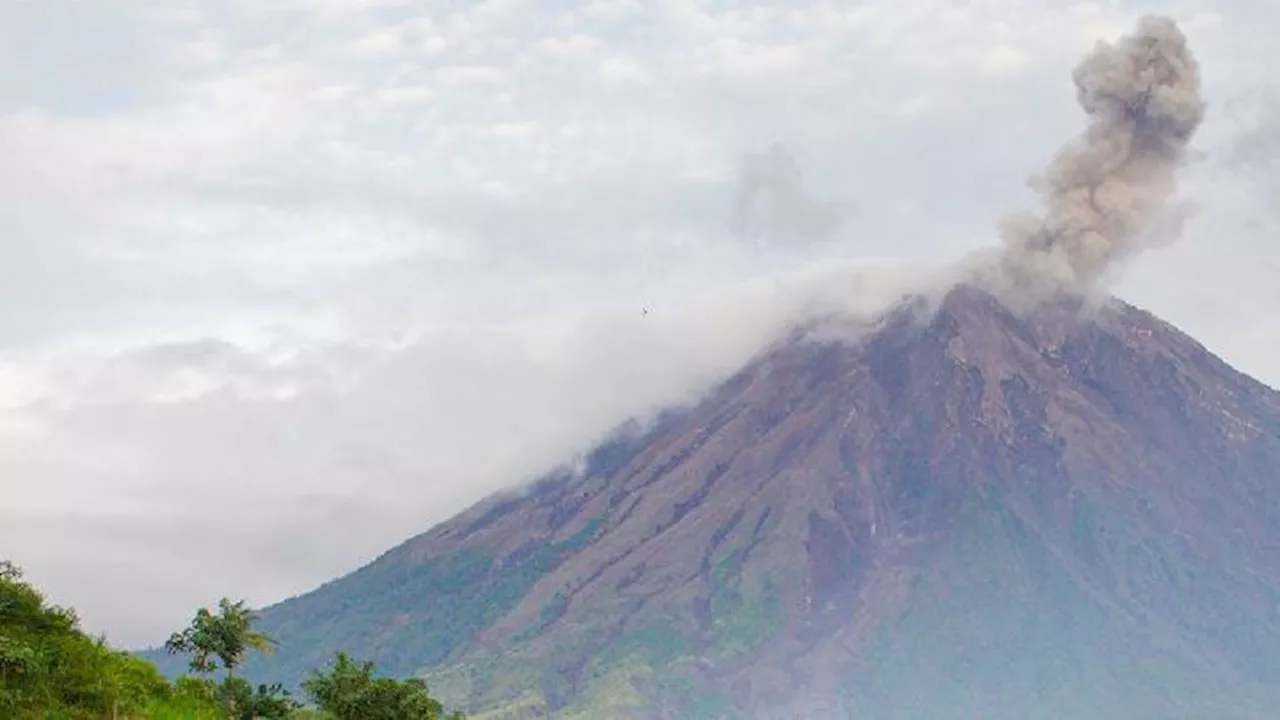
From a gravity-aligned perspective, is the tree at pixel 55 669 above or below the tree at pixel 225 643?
below

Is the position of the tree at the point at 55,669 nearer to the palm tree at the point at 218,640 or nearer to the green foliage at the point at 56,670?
the green foliage at the point at 56,670

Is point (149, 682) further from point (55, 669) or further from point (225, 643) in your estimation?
point (225, 643)

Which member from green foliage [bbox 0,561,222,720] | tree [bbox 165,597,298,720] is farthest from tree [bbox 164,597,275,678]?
green foliage [bbox 0,561,222,720]

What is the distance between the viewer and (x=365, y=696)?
2398 inches

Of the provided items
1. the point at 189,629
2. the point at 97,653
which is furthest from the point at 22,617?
the point at 189,629

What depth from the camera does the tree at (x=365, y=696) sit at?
6081 centimetres

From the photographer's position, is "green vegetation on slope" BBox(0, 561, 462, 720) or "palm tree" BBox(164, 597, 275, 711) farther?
"palm tree" BBox(164, 597, 275, 711)

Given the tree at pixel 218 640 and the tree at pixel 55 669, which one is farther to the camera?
the tree at pixel 218 640

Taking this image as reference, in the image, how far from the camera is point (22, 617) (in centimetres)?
4525

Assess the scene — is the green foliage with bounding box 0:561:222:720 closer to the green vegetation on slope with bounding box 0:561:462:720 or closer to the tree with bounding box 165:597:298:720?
the green vegetation on slope with bounding box 0:561:462:720

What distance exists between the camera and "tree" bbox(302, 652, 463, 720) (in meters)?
60.8

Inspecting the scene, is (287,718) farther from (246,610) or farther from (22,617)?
(22,617)

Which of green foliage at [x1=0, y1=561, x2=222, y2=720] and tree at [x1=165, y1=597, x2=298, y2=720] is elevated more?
tree at [x1=165, y1=597, x2=298, y2=720]

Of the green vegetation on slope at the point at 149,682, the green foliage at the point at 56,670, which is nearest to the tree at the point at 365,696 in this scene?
the green vegetation on slope at the point at 149,682
